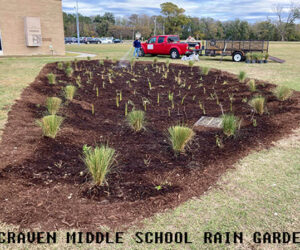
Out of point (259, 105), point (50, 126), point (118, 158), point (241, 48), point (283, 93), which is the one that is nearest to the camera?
point (118, 158)

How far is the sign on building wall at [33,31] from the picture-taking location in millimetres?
18547

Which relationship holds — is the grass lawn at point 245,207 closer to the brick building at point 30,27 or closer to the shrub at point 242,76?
the shrub at point 242,76

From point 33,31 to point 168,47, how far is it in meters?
9.56

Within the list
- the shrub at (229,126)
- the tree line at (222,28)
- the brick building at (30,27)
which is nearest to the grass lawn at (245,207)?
the shrub at (229,126)

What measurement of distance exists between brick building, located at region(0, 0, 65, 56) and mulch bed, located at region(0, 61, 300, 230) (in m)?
13.9

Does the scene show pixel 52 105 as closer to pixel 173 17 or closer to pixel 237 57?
pixel 237 57

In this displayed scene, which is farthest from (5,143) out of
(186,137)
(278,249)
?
(278,249)

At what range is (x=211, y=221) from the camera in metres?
2.48

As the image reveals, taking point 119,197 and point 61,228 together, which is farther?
point 119,197

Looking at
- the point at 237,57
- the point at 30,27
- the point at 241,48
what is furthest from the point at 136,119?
the point at 30,27

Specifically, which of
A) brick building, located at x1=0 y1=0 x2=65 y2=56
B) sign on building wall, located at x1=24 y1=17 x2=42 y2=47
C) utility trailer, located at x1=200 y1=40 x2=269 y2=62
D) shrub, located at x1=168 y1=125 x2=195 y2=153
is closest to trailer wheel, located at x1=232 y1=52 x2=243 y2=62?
utility trailer, located at x1=200 y1=40 x2=269 y2=62

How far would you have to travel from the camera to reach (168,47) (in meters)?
17.7

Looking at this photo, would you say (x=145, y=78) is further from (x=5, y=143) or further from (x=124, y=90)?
(x=5, y=143)

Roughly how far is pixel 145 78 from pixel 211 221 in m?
8.02
